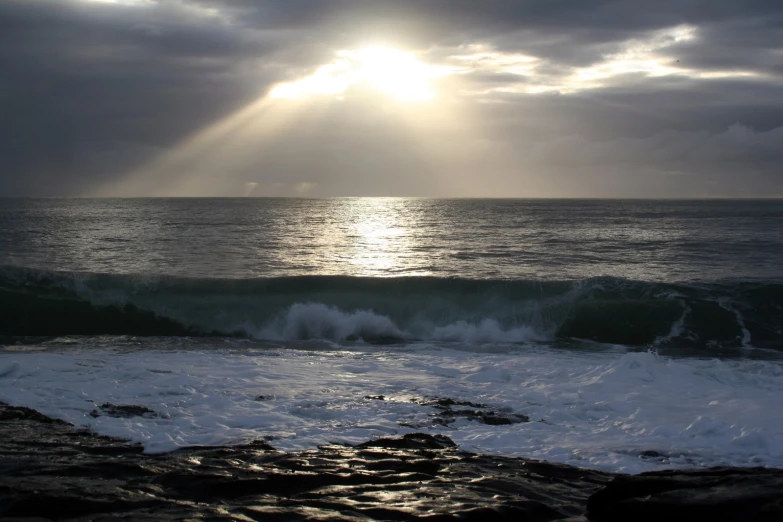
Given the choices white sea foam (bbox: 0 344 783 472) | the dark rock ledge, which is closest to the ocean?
white sea foam (bbox: 0 344 783 472)

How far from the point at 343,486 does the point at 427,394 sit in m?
3.75

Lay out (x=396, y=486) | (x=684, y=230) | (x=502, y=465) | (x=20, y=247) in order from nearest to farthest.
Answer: (x=396, y=486)
(x=502, y=465)
(x=20, y=247)
(x=684, y=230)

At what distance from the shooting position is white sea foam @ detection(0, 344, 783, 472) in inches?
291

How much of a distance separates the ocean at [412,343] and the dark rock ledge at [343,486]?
51cm

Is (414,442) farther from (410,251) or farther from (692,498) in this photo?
(410,251)

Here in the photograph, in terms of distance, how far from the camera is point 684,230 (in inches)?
1752

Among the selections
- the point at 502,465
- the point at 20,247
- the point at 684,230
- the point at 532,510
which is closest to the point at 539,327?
the point at 502,465

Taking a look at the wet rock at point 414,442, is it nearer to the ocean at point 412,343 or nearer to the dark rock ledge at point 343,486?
the dark rock ledge at point 343,486

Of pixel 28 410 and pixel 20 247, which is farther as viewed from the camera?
pixel 20 247

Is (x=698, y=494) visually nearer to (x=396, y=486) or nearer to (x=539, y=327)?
(x=396, y=486)

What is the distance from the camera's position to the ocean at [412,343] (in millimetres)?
7867

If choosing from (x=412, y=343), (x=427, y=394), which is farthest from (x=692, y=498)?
(x=412, y=343)

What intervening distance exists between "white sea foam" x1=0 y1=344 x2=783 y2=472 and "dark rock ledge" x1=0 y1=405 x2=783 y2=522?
0.50 metres

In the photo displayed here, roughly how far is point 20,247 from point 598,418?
101ft
